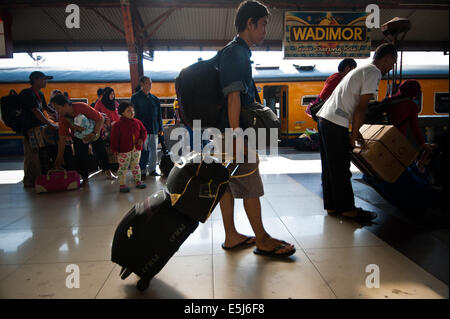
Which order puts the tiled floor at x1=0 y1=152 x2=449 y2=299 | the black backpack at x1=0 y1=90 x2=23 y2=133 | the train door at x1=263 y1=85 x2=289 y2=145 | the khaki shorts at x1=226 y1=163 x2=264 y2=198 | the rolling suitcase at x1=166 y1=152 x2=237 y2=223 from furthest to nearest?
the train door at x1=263 y1=85 x2=289 y2=145 < the black backpack at x1=0 y1=90 x2=23 y2=133 < the khaki shorts at x1=226 y1=163 x2=264 y2=198 < the tiled floor at x1=0 y1=152 x2=449 y2=299 < the rolling suitcase at x1=166 y1=152 x2=237 y2=223

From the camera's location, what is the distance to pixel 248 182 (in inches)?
81.0

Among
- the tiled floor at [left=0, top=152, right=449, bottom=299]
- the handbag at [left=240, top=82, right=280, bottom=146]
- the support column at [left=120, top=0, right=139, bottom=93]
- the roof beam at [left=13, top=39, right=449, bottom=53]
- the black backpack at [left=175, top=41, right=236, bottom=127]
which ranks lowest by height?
the tiled floor at [left=0, top=152, right=449, bottom=299]

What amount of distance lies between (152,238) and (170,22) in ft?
28.1

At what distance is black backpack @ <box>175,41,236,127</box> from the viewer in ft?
5.82

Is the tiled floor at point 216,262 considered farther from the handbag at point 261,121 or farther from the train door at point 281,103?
the train door at point 281,103

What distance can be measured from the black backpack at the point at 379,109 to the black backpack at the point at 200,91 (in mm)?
1979

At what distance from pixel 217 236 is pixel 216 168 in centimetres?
106

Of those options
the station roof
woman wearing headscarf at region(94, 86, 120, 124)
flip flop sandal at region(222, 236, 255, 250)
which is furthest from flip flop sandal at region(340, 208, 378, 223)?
the station roof

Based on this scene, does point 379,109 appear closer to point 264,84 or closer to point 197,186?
point 197,186

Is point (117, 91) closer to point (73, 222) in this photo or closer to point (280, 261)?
point (73, 222)

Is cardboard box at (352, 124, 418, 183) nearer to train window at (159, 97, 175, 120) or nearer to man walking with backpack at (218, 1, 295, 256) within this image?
man walking with backpack at (218, 1, 295, 256)

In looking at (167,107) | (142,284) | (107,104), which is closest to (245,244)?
(142,284)

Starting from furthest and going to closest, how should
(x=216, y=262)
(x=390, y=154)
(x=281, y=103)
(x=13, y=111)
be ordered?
(x=281, y=103) < (x=13, y=111) < (x=390, y=154) < (x=216, y=262)

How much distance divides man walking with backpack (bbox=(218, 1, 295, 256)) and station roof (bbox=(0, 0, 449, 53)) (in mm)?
5991
